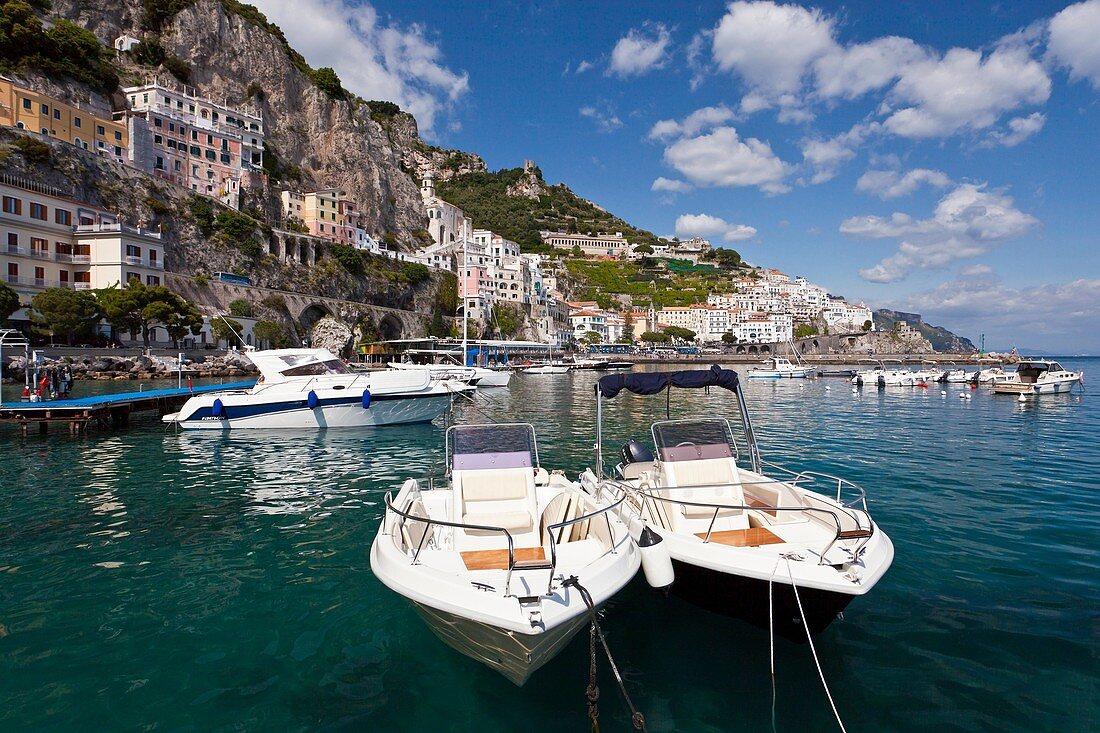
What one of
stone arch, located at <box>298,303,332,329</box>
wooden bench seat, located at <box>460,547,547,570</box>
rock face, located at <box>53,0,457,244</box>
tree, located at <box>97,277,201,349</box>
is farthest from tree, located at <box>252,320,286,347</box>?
wooden bench seat, located at <box>460,547,547,570</box>

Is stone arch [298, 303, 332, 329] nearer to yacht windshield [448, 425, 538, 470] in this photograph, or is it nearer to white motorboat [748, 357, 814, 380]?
white motorboat [748, 357, 814, 380]

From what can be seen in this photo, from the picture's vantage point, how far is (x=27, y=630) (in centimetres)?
621

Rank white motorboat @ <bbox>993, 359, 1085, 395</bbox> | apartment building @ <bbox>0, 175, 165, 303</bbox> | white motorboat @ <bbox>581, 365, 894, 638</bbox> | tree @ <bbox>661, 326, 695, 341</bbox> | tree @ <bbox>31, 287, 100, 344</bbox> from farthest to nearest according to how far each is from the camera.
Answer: tree @ <bbox>661, 326, 695, 341</bbox> < apartment building @ <bbox>0, 175, 165, 303</bbox> < tree @ <bbox>31, 287, 100, 344</bbox> < white motorboat @ <bbox>993, 359, 1085, 395</bbox> < white motorboat @ <bbox>581, 365, 894, 638</bbox>

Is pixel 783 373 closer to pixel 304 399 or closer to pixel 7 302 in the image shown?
pixel 304 399

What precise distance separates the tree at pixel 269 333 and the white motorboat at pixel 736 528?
60063 mm

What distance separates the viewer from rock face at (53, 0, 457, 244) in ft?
245

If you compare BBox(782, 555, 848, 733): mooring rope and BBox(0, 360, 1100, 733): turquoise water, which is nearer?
BBox(782, 555, 848, 733): mooring rope

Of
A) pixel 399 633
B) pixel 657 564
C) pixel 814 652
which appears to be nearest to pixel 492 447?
pixel 399 633

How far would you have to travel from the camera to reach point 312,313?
69.2 m

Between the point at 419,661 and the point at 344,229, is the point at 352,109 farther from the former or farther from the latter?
the point at 419,661

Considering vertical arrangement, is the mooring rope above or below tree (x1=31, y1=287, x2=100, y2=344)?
below

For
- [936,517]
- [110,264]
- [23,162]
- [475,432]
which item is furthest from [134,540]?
[23,162]

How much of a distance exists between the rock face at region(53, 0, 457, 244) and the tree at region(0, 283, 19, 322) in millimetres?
39372

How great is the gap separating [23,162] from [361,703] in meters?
64.0
